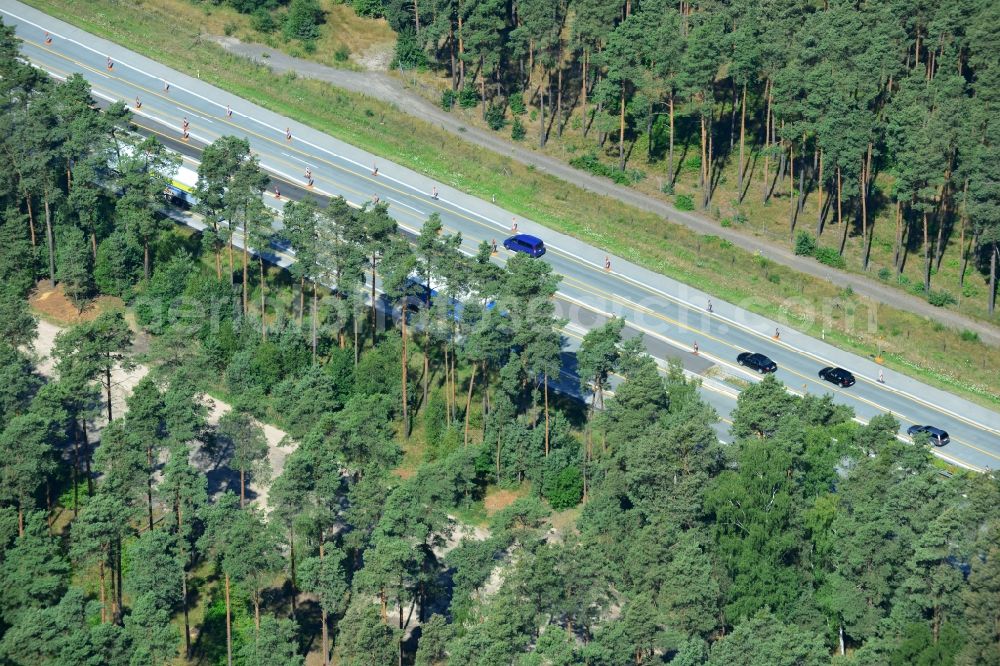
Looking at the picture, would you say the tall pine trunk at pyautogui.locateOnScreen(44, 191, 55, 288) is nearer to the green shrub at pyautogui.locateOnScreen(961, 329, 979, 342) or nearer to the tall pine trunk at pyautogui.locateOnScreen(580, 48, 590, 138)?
the tall pine trunk at pyautogui.locateOnScreen(580, 48, 590, 138)

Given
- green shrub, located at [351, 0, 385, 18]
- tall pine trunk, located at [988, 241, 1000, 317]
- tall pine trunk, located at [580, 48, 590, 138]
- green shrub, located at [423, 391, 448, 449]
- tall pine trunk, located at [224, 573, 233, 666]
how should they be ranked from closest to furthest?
tall pine trunk, located at [224, 573, 233, 666], green shrub, located at [423, 391, 448, 449], tall pine trunk, located at [988, 241, 1000, 317], tall pine trunk, located at [580, 48, 590, 138], green shrub, located at [351, 0, 385, 18]

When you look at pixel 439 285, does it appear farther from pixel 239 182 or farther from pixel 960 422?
pixel 960 422

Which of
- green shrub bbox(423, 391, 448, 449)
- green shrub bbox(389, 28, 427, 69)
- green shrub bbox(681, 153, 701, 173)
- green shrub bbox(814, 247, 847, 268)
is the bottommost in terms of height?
green shrub bbox(423, 391, 448, 449)

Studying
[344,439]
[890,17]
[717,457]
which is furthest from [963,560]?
[890,17]

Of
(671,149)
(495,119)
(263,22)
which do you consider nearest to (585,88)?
(495,119)

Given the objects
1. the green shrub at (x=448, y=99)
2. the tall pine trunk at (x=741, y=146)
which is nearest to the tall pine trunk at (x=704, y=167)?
the tall pine trunk at (x=741, y=146)

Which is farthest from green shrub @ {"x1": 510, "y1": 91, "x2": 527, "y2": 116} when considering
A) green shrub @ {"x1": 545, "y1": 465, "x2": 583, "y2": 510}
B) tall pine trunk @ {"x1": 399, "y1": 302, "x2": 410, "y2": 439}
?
green shrub @ {"x1": 545, "y1": 465, "x2": 583, "y2": 510}

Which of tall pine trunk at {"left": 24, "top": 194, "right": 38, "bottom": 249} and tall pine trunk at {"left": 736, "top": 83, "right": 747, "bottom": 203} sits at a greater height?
tall pine trunk at {"left": 736, "top": 83, "right": 747, "bottom": 203}

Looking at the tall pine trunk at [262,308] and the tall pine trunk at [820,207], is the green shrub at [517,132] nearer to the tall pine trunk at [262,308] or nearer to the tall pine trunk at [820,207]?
the tall pine trunk at [820,207]
